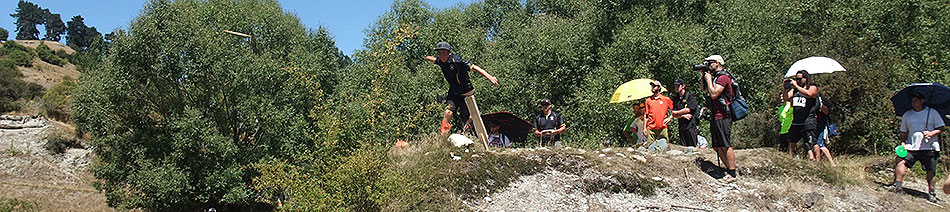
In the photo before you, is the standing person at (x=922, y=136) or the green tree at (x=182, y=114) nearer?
the standing person at (x=922, y=136)

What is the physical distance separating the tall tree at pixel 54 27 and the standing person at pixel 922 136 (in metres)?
129

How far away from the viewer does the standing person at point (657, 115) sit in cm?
1006

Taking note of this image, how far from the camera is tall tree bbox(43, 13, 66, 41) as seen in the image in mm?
110500

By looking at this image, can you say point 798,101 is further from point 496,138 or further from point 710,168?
point 496,138

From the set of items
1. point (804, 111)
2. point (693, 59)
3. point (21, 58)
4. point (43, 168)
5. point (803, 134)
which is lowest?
point (43, 168)

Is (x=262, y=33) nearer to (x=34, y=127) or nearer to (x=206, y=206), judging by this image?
(x=206, y=206)

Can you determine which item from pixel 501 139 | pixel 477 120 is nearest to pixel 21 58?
pixel 501 139

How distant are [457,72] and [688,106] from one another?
11.6 feet

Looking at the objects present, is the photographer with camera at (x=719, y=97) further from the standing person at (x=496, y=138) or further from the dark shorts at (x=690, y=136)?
the standing person at (x=496, y=138)

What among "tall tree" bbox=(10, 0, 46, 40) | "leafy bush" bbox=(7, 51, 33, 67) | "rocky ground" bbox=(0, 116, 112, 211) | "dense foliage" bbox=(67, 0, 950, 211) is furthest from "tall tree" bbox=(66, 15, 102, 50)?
"dense foliage" bbox=(67, 0, 950, 211)

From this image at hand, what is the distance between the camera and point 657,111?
33.1 ft

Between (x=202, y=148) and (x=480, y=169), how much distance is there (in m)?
19.8

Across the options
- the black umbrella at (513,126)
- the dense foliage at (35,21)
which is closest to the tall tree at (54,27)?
the dense foliage at (35,21)

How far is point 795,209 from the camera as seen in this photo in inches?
295
